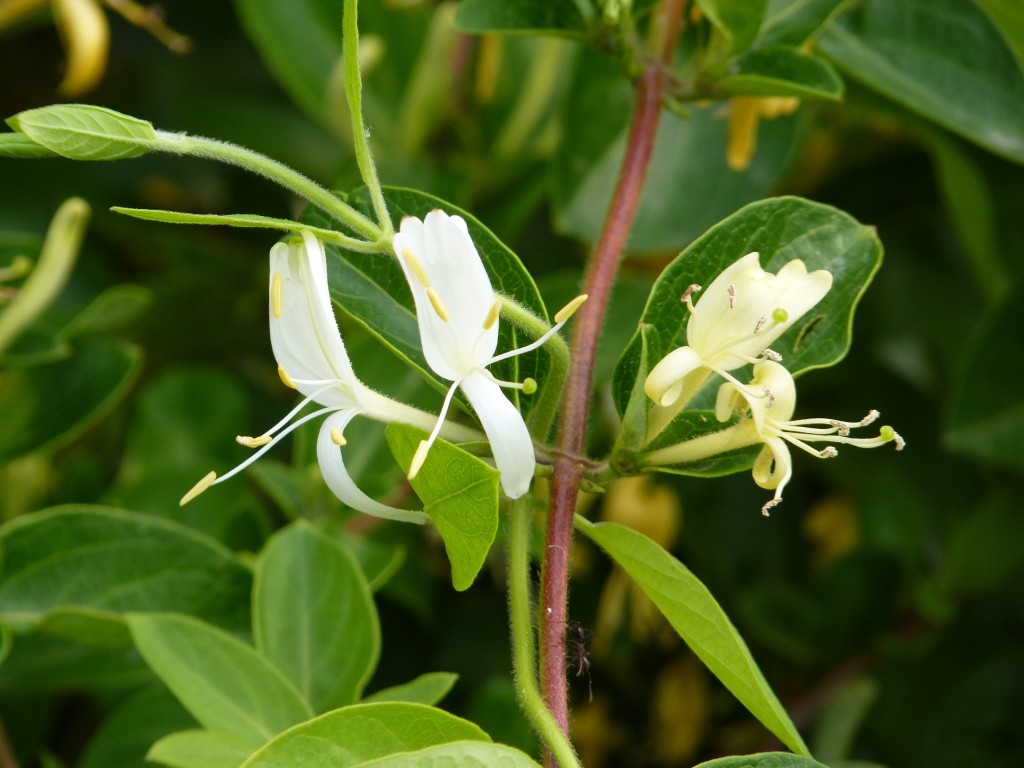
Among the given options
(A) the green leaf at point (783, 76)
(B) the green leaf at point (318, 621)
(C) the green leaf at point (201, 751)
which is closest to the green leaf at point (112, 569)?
(B) the green leaf at point (318, 621)

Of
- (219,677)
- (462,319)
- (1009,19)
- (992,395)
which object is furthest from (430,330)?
(992,395)

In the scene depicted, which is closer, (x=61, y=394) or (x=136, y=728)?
(x=136, y=728)

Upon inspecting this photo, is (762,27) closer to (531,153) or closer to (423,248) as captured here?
(423,248)

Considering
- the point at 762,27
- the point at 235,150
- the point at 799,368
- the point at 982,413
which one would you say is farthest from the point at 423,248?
the point at 982,413

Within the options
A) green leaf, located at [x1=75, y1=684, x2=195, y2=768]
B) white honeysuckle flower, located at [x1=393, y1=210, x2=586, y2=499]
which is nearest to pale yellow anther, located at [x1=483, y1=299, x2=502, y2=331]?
white honeysuckle flower, located at [x1=393, y1=210, x2=586, y2=499]

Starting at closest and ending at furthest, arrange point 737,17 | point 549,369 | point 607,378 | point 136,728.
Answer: point 549,369
point 737,17
point 136,728
point 607,378

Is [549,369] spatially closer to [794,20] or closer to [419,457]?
→ [419,457]

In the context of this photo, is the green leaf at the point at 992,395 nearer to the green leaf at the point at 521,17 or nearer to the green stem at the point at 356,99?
the green leaf at the point at 521,17

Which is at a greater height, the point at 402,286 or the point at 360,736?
the point at 402,286
